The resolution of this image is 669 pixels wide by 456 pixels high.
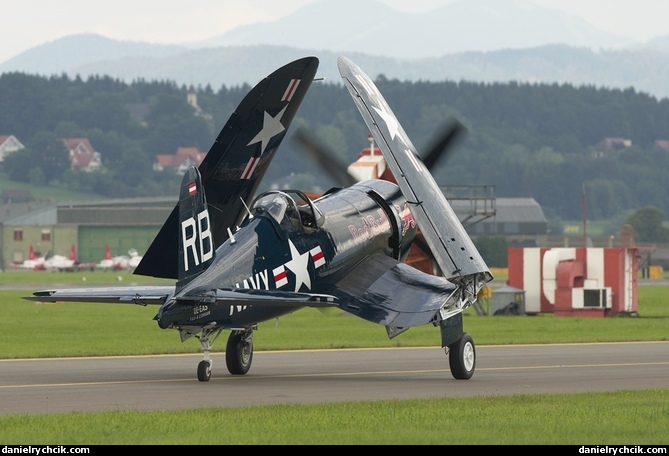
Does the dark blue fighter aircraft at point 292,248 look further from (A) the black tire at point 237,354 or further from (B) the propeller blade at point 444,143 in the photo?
(B) the propeller blade at point 444,143

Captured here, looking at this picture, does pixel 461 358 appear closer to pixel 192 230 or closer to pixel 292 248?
pixel 292 248

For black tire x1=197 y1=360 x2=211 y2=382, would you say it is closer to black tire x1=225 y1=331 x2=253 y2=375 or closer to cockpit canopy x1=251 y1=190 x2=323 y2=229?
black tire x1=225 y1=331 x2=253 y2=375

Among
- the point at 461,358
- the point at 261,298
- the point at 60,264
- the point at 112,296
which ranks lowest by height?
the point at 60,264

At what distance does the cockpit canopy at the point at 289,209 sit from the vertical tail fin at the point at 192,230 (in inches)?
80.8

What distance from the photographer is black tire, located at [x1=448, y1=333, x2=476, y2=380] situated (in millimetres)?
24531

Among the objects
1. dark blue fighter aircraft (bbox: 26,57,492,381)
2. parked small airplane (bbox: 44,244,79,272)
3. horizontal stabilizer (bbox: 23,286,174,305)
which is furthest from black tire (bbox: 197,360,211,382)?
parked small airplane (bbox: 44,244,79,272)

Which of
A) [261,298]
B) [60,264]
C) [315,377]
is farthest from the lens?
[60,264]

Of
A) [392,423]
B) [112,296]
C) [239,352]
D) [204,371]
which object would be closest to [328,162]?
[239,352]

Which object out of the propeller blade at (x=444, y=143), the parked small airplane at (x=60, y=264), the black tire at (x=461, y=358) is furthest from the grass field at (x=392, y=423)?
the parked small airplane at (x=60, y=264)

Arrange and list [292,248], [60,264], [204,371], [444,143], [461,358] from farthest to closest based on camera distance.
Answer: [60,264], [444,143], [461,358], [292,248], [204,371]

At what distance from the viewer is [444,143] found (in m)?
32.0

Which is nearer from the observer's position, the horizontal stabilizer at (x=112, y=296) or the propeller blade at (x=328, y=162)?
the horizontal stabilizer at (x=112, y=296)

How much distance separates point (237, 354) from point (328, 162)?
278 inches

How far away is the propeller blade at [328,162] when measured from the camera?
1238 inches
